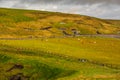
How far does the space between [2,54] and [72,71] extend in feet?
100

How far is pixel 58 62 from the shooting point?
88250 mm

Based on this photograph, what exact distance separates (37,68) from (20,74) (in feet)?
16.6

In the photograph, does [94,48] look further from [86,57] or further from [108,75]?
[108,75]

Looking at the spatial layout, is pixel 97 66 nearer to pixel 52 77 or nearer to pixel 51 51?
pixel 52 77

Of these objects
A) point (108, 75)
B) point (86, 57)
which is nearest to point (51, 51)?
point (86, 57)

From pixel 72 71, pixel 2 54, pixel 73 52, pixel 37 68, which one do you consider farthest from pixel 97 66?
pixel 2 54

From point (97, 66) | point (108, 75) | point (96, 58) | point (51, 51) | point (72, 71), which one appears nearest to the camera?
point (108, 75)

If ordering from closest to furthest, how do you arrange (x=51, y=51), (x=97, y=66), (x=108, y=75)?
(x=108, y=75)
(x=97, y=66)
(x=51, y=51)

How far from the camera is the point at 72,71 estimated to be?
77.8m

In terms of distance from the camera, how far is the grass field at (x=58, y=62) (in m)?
75.4

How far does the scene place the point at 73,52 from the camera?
10544 centimetres

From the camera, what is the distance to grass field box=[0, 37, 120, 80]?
75438mm

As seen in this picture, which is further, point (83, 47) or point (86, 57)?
point (83, 47)

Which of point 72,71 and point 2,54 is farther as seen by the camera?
point 2,54
